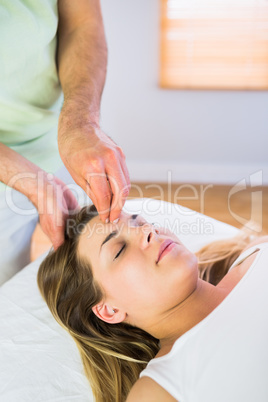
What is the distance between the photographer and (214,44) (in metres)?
3.20

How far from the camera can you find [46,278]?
1.48 metres

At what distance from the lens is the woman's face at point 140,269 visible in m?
1.20

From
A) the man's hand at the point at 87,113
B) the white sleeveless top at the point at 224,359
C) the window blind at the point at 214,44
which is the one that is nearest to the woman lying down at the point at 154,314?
the white sleeveless top at the point at 224,359

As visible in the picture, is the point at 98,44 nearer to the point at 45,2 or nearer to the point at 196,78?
the point at 45,2

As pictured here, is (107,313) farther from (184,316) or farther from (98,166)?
(98,166)

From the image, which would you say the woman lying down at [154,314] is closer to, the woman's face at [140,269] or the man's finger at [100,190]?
the woman's face at [140,269]

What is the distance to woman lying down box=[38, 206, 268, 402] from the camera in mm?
1024

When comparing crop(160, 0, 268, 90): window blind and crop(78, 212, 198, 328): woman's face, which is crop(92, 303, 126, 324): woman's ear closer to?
crop(78, 212, 198, 328): woman's face

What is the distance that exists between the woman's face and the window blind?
2249mm

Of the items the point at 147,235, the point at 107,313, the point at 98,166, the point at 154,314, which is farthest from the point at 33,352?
the point at 98,166

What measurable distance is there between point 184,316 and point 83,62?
85 cm

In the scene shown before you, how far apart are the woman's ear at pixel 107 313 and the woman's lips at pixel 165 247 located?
0.71 ft

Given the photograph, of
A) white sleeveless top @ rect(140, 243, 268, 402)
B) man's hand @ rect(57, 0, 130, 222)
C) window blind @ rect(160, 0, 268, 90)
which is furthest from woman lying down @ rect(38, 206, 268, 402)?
window blind @ rect(160, 0, 268, 90)

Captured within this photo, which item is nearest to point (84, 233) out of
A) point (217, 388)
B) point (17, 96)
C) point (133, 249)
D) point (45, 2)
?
point (133, 249)
